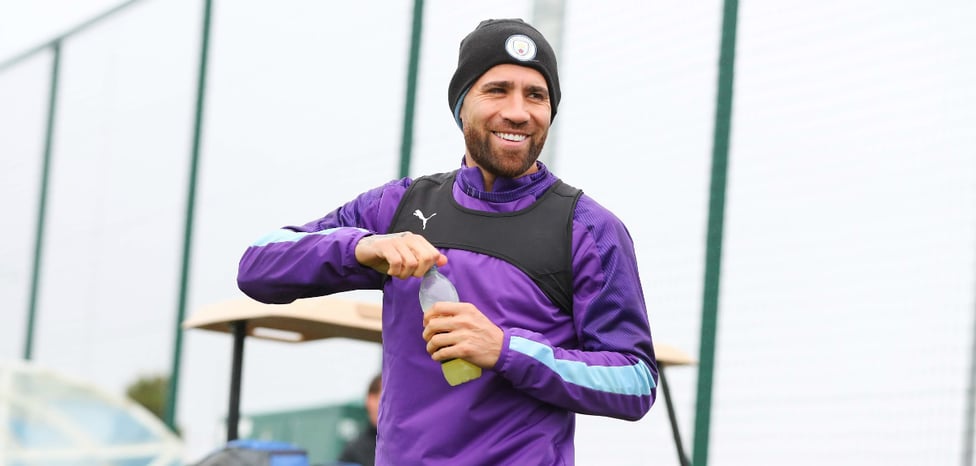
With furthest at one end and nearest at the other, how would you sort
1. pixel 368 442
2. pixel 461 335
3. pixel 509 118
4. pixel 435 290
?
pixel 368 442 < pixel 509 118 < pixel 435 290 < pixel 461 335

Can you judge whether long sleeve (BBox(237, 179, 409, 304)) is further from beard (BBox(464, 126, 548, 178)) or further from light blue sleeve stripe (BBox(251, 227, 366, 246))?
beard (BBox(464, 126, 548, 178))

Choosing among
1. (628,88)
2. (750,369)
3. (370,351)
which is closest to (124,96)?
(370,351)

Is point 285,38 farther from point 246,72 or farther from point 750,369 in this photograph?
point 750,369

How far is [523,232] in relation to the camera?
7.34 feet

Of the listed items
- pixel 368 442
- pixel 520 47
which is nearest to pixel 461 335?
pixel 520 47

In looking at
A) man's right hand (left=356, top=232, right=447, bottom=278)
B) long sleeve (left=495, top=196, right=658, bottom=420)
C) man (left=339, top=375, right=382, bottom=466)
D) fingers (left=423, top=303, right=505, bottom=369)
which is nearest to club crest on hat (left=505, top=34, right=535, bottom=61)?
long sleeve (left=495, top=196, right=658, bottom=420)

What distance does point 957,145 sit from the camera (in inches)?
178

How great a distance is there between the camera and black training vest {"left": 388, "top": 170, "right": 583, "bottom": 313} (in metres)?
2.21

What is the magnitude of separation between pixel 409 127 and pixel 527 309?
4.32 meters

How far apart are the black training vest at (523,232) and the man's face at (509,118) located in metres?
0.08

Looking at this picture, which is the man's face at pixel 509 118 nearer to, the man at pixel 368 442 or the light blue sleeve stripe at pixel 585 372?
the light blue sleeve stripe at pixel 585 372

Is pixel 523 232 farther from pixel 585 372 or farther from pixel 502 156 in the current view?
pixel 585 372

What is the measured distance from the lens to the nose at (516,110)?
2.29 meters

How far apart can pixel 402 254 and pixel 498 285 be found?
0.19 m
